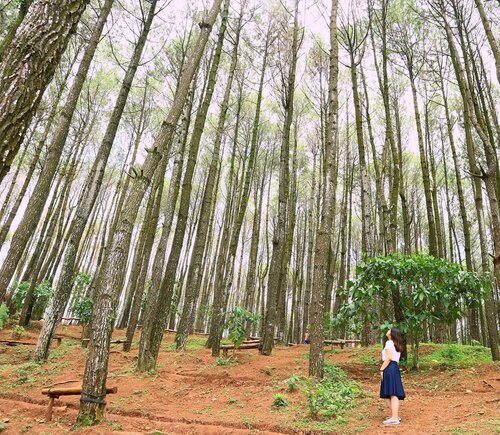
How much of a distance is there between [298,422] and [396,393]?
130 centimetres

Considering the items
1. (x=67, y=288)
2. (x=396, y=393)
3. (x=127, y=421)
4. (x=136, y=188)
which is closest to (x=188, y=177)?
(x=136, y=188)

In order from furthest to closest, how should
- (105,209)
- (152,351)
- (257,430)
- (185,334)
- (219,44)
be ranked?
(105,209) → (185,334) → (219,44) → (152,351) → (257,430)

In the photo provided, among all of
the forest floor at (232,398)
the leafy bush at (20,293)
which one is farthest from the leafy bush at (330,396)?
the leafy bush at (20,293)

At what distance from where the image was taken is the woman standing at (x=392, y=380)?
445 centimetres

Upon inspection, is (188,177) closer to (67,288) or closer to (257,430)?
(67,288)

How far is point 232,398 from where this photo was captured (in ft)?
18.5

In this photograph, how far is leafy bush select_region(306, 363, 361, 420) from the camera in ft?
15.3

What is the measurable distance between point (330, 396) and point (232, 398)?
1.56 m

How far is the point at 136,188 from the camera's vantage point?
4.66 meters

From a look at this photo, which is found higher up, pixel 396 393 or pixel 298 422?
pixel 396 393

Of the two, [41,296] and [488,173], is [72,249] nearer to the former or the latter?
[488,173]

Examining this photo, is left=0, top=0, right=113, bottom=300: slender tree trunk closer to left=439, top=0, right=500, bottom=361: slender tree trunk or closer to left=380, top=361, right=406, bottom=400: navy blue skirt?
left=380, top=361, right=406, bottom=400: navy blue skirt

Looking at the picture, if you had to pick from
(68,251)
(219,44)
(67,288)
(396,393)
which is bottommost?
(396,393)

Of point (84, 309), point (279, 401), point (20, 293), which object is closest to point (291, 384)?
point (279, 401)
